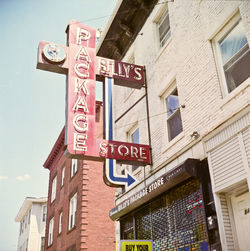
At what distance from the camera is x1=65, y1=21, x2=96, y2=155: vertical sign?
9.45 meters

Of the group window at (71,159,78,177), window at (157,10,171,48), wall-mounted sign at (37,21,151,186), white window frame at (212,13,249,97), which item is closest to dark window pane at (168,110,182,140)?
wall-mounted sign at (37,21,151,186)

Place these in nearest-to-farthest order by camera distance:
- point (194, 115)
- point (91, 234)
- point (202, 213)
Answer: point (202, 213) → point (194, 115) → point (91, 234)

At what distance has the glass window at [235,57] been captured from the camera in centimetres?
770

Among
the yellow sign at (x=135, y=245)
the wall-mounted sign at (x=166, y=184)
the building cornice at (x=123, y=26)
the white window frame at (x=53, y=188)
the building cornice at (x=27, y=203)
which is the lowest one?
the yellow sign at (x=135, y=245)

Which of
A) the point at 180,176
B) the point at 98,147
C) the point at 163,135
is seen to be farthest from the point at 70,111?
the point at 180,176

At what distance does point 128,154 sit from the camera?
32.7 feet

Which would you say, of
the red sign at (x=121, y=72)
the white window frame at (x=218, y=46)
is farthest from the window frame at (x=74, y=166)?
the white window frame at (x=218, y=46)

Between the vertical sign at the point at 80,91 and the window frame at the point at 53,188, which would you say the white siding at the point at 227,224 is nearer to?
the vertical sign at the point at 80,91

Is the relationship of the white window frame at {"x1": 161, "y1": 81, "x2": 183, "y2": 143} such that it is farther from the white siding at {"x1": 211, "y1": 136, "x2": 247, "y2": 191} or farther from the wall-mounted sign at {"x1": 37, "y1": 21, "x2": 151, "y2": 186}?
the white siding at {"x1": 211, "y1": 136, "x2": 247, "y2": 191}

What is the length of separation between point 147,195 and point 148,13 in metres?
7.26

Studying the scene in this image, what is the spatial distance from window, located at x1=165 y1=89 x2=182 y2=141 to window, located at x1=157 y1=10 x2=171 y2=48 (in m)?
2.38

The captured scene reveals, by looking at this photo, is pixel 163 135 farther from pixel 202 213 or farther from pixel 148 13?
pixel 148 13

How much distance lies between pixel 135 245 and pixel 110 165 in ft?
9.89

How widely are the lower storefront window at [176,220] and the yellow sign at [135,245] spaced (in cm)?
121
